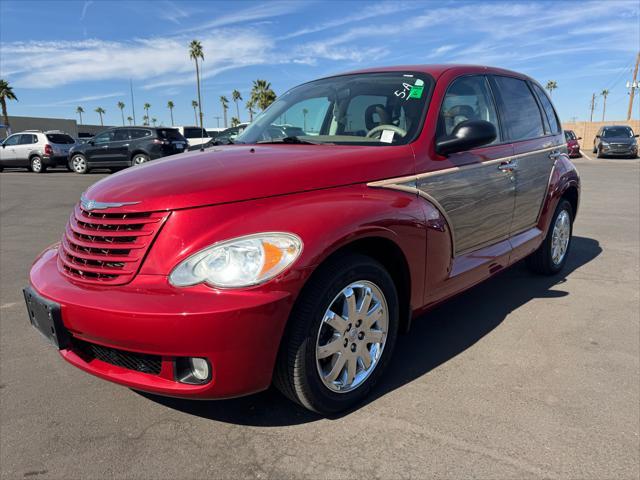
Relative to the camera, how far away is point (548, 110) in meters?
4.68

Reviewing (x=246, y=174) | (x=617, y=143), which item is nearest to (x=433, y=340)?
(x=246, y=174)

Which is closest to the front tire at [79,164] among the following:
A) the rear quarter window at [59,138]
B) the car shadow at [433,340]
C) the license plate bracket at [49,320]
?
the rear quarter window at [59,138]

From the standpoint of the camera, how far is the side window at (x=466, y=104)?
10.2 feet

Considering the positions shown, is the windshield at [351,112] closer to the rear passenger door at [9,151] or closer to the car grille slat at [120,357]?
the car grille slat at [120,357]

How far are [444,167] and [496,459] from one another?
1633 mm


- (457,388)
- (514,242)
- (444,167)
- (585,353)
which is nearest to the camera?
(457,388)

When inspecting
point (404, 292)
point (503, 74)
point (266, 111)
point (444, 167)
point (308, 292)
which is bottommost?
point (404, 292)

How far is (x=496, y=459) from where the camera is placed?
2.14m

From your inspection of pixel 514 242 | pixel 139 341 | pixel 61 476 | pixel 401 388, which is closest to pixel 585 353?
pixel 514 242

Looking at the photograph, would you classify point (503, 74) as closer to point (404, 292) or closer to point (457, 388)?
point (404, 292)

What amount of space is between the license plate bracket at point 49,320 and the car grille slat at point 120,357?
0.06 meters

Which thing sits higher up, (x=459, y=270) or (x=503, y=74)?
(x=503, y=74)

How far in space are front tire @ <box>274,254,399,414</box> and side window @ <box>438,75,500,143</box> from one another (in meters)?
1.17

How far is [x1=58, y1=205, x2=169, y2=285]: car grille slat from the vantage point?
2.12 meters
